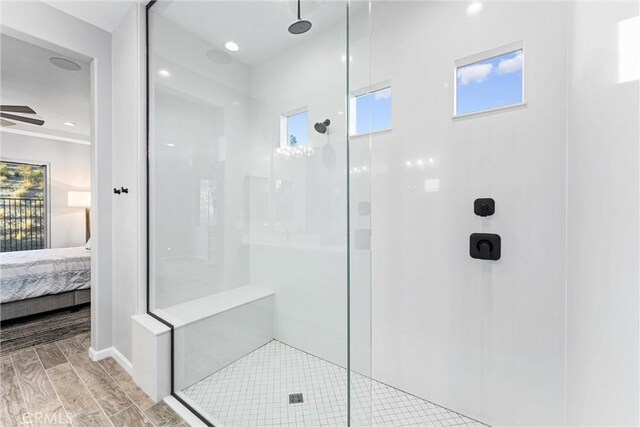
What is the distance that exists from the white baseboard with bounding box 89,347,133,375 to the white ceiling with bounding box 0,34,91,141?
7.58 ft

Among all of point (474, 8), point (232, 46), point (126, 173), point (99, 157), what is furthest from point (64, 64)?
point (474, 8)

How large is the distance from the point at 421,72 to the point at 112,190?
7.92 ft

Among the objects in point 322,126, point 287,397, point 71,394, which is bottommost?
point 71,394

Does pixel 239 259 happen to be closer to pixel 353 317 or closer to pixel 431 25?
pixel 353 317

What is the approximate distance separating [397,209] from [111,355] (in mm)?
2468

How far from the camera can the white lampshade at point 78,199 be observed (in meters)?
5.11

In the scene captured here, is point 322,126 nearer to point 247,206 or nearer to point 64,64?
point 247,206

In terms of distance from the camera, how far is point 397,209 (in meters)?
1.85

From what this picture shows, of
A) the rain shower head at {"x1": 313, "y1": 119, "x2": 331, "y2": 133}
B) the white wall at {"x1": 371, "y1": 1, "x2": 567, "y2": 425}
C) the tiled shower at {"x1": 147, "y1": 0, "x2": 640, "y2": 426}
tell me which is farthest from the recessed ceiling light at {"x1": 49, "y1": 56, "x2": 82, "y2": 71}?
the white wall at {"x1": 371, "y1": 1, "x2": 567, "y2": 425}

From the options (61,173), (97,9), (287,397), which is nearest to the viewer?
(287,397)

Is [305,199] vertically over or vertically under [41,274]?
over

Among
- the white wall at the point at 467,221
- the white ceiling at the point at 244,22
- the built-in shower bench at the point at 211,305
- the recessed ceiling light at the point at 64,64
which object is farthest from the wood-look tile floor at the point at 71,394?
the recessed ceiling light at the point at 64,64

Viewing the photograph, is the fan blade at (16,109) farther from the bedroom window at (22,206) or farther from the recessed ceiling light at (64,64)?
the bedroom window at (22,206)

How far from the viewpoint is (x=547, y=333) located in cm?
141
